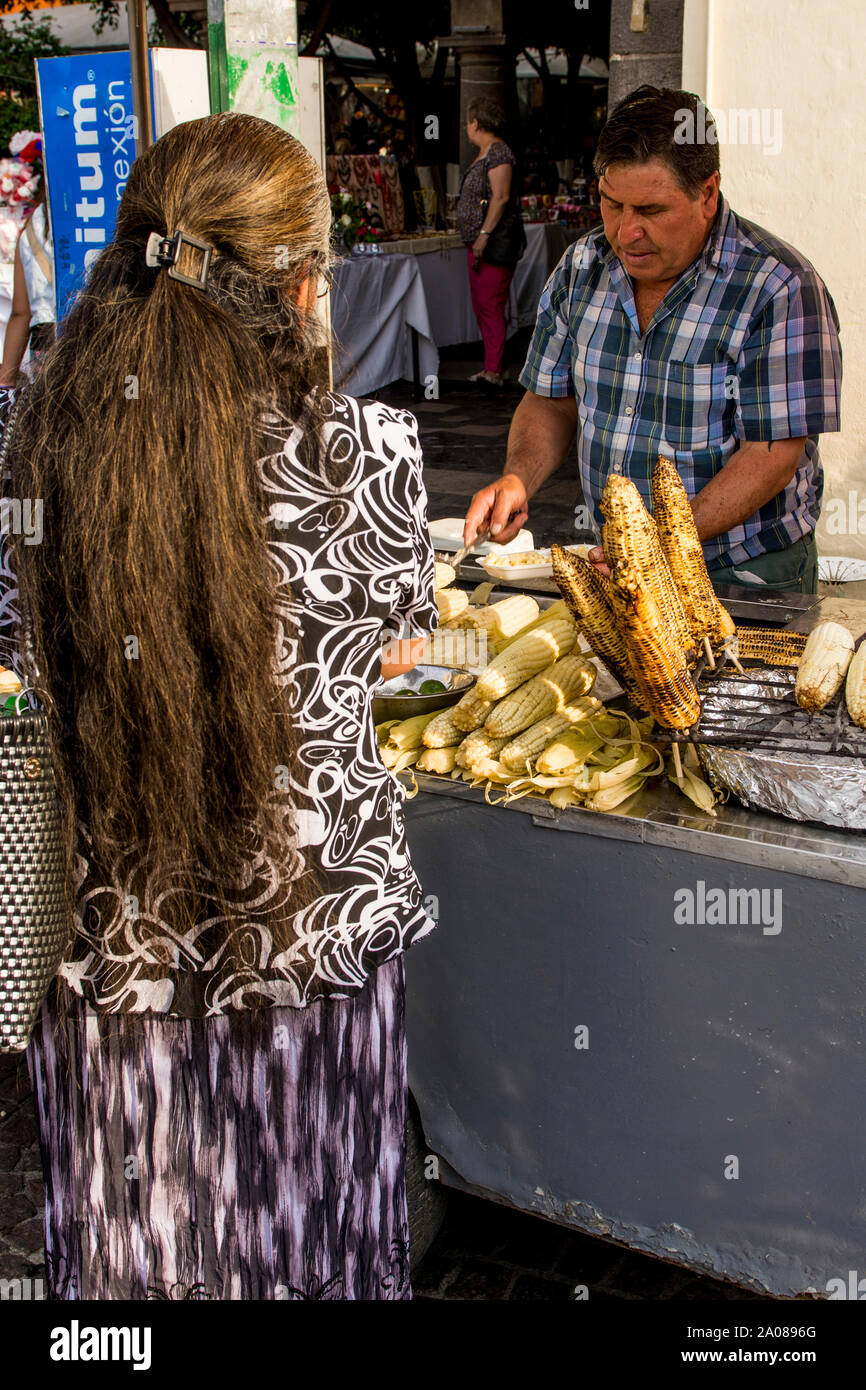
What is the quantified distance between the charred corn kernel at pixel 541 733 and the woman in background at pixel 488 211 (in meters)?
9.66

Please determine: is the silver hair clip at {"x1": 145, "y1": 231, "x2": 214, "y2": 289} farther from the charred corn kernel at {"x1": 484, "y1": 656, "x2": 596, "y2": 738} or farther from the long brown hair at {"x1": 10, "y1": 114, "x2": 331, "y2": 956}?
the charred corn kernel at {"x1": 484, "y1": 656, "x2": 596, "y2": 738}

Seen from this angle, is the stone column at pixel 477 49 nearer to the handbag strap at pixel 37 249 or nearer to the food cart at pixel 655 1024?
the handbag strap at pixel 37 249

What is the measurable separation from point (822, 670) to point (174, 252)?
1.42m

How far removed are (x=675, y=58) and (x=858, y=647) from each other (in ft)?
15.1

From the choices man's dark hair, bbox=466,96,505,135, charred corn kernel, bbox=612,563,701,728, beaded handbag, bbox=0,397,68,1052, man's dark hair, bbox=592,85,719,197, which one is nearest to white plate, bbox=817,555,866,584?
man's dark hair, bbox=592,85,719,197

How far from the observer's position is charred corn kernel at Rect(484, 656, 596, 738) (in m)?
2.49

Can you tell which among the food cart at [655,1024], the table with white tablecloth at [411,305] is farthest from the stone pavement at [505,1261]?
the table with white tablecloth at [411,305]

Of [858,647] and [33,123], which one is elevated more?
[33,123]

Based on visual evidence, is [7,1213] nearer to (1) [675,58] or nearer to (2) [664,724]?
(2) [664,724]

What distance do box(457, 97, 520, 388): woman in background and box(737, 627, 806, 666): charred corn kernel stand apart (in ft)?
31.2

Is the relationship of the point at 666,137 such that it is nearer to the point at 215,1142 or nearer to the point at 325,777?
the point at 325,777

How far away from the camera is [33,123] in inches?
439

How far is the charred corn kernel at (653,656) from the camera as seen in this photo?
2094 millimetres
